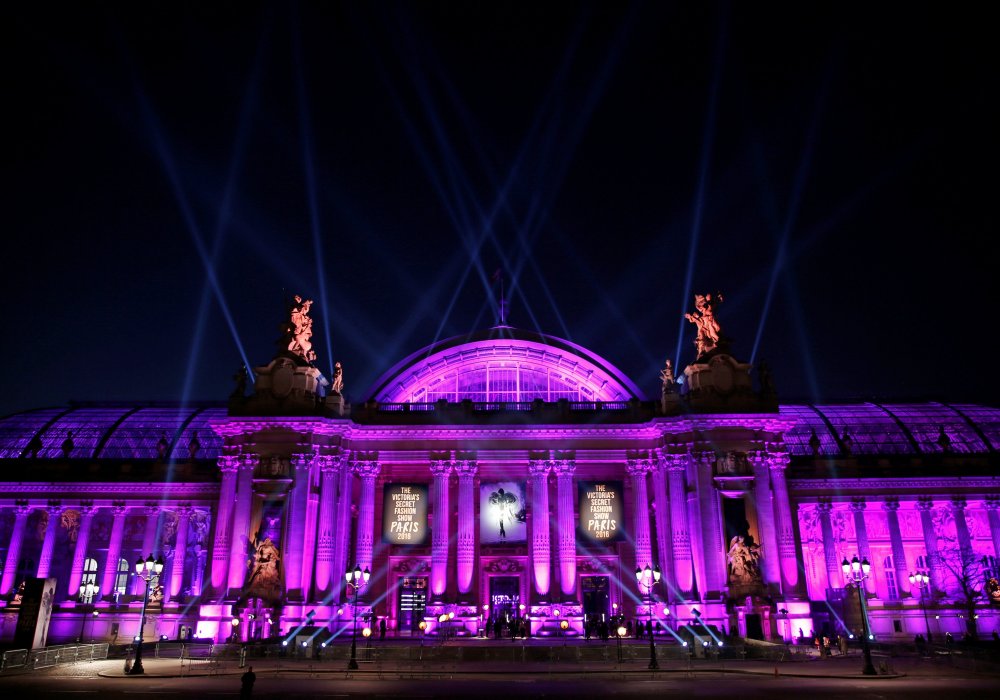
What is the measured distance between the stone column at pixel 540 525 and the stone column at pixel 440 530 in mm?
6265

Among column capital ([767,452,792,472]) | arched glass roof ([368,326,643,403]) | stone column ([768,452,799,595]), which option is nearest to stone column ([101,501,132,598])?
arched glass roof ([368,326,643,403])

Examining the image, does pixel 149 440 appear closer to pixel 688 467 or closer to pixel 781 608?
pixel 688 467

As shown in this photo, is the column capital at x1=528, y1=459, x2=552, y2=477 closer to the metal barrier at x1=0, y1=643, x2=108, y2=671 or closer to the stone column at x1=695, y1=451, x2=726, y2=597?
the stone column at x1=695, y1=451, x2=726, y2=597

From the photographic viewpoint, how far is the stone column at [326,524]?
47.3 metres

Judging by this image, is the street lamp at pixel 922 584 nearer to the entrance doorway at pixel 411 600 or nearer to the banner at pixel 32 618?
the entrance doorway at pixel 411 600

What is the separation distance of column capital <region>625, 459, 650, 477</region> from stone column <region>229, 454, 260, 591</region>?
27.4m

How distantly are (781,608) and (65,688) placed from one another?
40.0 metres

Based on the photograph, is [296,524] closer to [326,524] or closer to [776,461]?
[326,524]

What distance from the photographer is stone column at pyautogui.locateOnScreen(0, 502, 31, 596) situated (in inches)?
2144

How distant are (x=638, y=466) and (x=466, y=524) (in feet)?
44.8

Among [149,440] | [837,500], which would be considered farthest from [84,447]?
[837,500]

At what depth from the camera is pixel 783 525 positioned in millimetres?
48500

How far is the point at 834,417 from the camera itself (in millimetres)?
64750

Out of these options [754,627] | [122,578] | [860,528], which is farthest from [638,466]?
[122,578]
